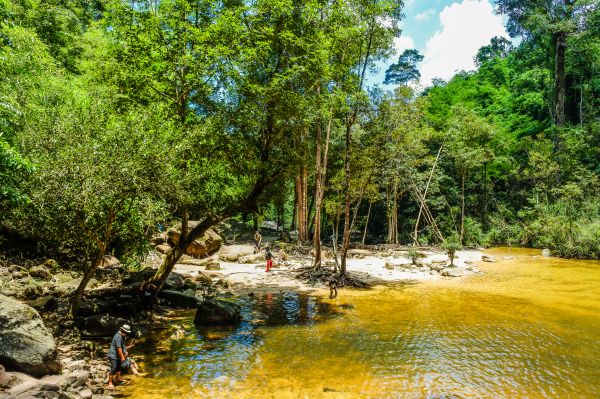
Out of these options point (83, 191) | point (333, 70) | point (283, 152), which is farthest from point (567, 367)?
point (333, 70)

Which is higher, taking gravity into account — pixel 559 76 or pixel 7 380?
pixel 559 76

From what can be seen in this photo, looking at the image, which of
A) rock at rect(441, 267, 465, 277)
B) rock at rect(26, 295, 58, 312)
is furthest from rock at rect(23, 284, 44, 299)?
rock at rect(441, 267, 465, 277)

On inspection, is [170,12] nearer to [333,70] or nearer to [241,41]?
[241,41]

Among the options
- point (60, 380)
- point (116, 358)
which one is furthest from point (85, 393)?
point (116, 358)

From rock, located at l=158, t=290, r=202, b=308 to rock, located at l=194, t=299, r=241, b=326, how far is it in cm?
259

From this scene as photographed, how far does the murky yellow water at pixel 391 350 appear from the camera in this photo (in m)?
8.80

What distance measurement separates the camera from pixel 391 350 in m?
11.3

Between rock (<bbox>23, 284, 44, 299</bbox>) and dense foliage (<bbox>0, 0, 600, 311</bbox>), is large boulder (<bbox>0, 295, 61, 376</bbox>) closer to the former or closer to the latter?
dense foliage (<bbox>0, 0, 600, 311</bbox>)

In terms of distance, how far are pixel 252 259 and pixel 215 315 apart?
560 inches

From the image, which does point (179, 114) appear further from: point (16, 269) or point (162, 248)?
point (162, 248)

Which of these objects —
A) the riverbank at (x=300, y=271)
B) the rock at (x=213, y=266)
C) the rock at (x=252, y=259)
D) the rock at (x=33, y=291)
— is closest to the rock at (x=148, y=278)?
the riverbank at (x=300, y=271)

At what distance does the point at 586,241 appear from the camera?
3105cm

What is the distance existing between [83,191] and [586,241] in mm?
38085

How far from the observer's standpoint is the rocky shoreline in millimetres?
8062
